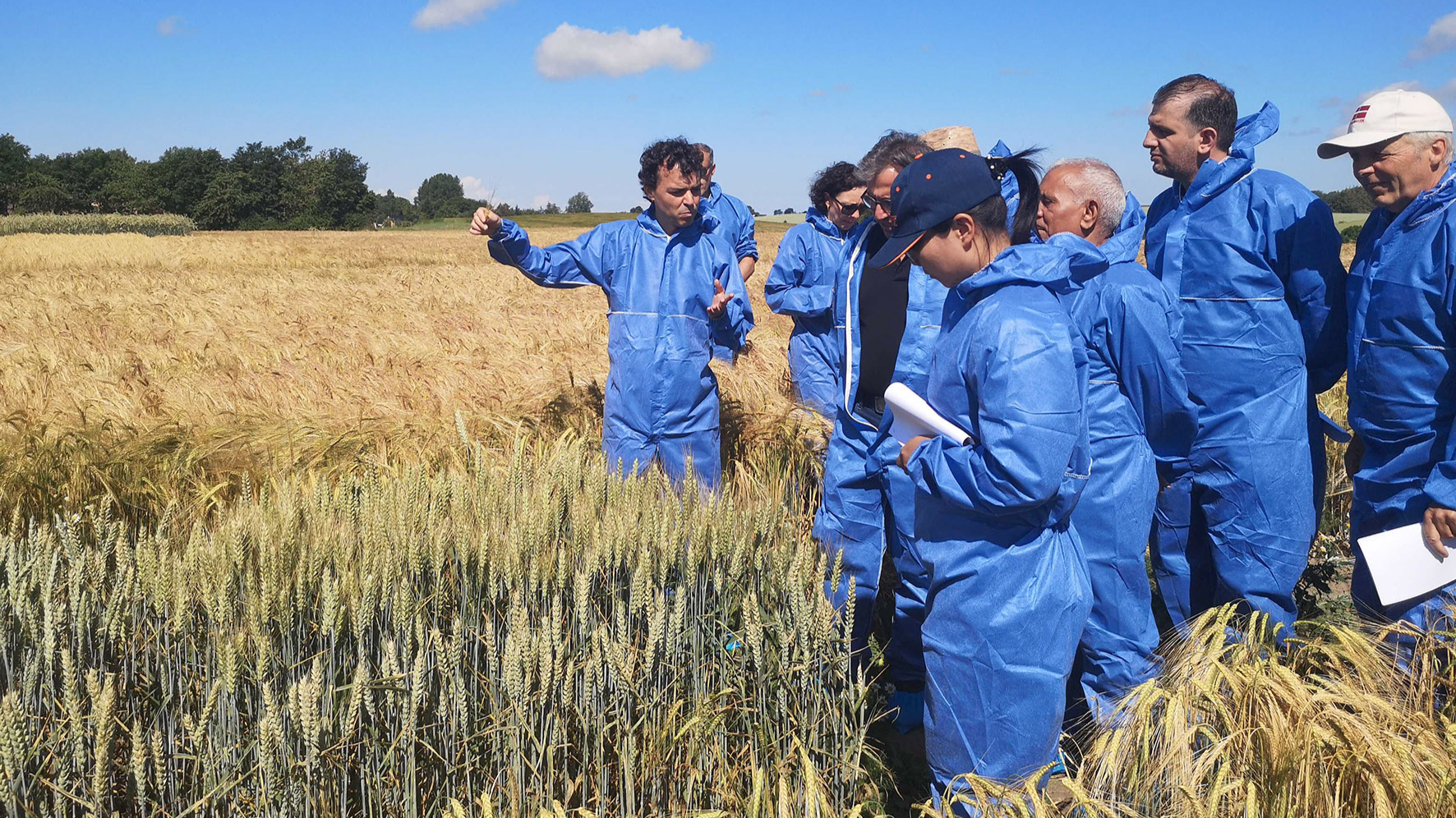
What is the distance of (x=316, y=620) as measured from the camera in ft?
7.91

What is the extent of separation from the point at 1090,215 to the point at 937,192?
1.17 meters

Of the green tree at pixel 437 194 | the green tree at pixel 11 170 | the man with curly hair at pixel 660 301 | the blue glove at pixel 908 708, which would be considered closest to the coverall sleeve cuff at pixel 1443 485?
the blue glove at pixel 908 708

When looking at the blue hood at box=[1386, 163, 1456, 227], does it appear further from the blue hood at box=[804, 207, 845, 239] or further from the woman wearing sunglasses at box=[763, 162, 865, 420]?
the blue hood at box=[804, 207, 845, 239]

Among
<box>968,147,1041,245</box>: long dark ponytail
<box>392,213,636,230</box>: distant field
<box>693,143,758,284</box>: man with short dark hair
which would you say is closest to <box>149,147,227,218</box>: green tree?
<box>392,213,636,230</box>: distant field

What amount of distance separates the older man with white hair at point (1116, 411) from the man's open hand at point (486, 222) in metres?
2.08

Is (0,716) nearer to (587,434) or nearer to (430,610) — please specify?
(430,610)

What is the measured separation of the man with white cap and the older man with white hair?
0.51m

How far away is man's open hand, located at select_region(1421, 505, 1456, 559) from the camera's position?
2535 millimetres

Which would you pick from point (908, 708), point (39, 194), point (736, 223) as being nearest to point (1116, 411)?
point (908, 708)

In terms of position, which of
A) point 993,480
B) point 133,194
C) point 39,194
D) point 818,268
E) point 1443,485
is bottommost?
point 1443,485

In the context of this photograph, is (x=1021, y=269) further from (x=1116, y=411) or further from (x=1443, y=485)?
(x=1443, y=485)

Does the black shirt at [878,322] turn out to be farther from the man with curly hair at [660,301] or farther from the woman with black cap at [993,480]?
the woman with black cap at [993,480]

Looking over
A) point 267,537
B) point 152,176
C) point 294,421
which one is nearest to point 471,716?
point 267,537

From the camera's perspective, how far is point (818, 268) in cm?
571
